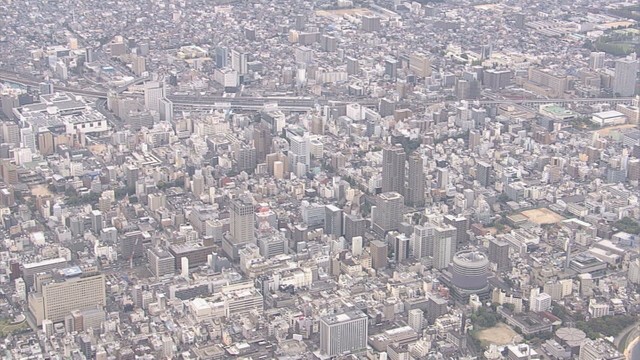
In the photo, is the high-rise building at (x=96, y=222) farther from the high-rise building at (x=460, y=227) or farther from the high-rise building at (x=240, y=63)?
the high-rise building at (x=240, y=63)

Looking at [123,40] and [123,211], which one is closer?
[123,211]

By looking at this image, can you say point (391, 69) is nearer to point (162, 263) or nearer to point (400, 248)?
point (400, 248)

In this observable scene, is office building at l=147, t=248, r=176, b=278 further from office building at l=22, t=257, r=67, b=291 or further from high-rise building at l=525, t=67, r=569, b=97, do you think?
high-rise building at l=525, t=67, r=569, b=97

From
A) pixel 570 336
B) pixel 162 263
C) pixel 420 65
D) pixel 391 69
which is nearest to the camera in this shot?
pixel 570 336

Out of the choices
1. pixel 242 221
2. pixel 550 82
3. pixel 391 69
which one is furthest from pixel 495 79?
pixel 242 221

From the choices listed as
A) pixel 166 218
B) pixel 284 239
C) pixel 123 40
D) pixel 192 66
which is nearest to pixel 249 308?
pixel 284 239

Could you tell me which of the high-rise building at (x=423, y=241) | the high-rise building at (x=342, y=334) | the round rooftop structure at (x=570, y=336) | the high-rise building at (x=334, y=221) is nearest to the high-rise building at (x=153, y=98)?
the high-rise building at (x=334, y=221)

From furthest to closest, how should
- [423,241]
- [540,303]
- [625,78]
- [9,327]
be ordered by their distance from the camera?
[625,78], [423,241], [540,303], [9,327]

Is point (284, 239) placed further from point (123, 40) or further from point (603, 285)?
point (123, 40)
